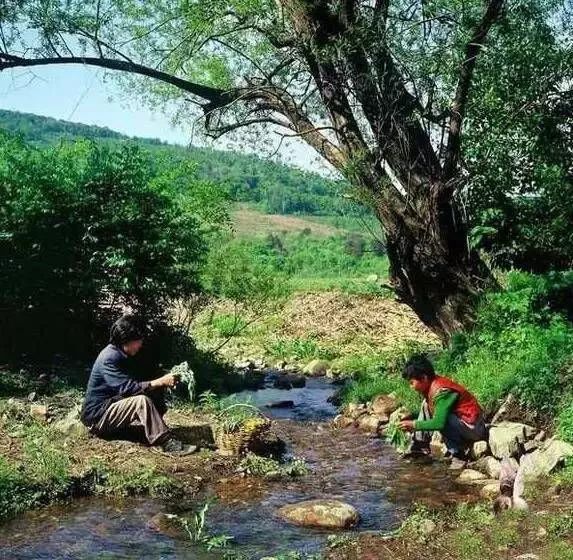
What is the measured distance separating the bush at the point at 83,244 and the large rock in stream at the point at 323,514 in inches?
261

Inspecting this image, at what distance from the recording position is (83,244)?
13.1 meters

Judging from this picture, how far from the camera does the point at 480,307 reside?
41.4ft

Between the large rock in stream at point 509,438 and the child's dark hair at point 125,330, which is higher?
the child's dark hair at point 125,330

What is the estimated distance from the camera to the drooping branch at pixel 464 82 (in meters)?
11.4

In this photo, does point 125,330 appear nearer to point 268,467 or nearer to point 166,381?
point 166,381

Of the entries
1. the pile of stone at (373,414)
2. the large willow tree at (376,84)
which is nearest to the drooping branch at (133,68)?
the large willow tree at (376,84)

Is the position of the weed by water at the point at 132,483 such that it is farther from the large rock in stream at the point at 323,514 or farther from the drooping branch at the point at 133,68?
the drooping branch at the point at 133,68

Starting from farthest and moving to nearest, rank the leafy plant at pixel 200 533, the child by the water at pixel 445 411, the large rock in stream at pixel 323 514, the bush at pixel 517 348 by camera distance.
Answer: the bush at pixel 517 348 → the child by the water at pixel 445 411 → the large rock in stream at pixel 323 514 → the leafy plant at pixel 200 533

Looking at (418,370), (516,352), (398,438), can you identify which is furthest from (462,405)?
(516,352)

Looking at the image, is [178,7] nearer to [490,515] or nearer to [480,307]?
[480,307]

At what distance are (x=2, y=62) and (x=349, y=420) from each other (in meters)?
8.05

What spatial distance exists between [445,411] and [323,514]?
2.14 meters

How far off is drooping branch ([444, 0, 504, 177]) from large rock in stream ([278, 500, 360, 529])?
21.8ft

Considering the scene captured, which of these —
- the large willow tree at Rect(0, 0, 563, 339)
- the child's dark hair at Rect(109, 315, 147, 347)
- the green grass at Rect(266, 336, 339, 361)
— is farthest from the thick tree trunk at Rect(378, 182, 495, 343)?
the green grass at Rect(266, 336, 339, 361)
